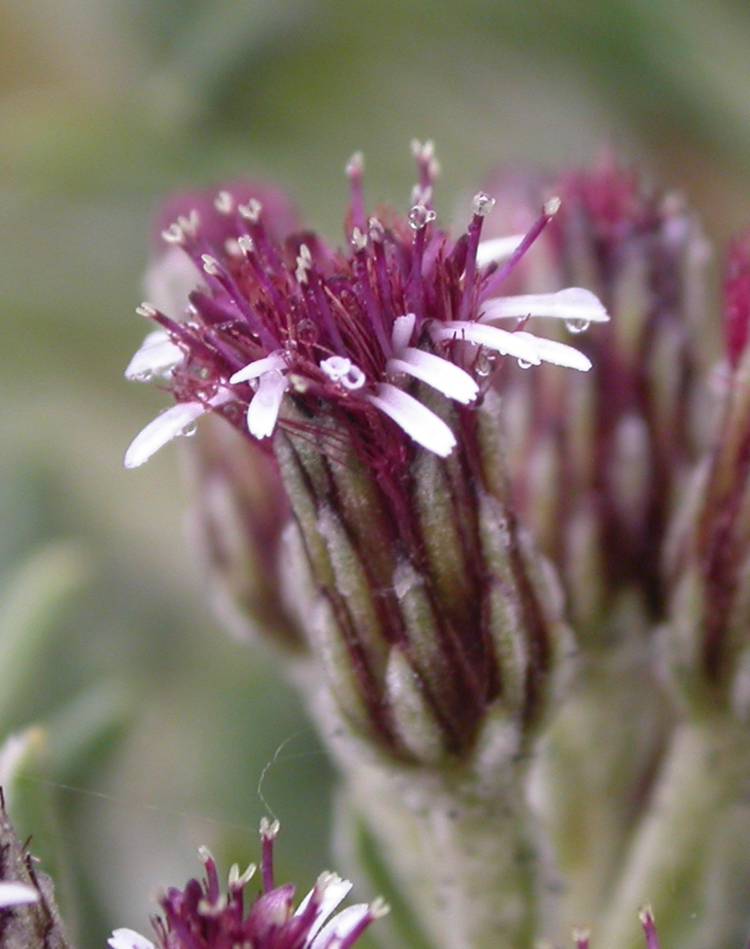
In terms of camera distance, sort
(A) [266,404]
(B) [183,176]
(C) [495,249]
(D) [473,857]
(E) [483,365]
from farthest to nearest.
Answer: (B) [183,176] < (D) [473,857] < (C) [495,249] < (E) [483,365] < (A) [266,404]

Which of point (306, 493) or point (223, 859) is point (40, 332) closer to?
point (223, 859)

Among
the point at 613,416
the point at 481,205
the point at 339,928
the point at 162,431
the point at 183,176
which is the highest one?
the point at 183,176

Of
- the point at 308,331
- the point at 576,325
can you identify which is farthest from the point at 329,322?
the point at 576,325

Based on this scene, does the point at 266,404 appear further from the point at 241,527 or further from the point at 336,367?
the point at 241,527

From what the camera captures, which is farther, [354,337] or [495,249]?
[495,249]

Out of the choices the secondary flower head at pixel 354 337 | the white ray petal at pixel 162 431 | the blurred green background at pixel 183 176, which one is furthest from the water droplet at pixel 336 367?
the blurred green background at pixel 183 176

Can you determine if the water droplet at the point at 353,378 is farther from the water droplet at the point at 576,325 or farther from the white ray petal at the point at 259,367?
the water droplet at the point at 576,325

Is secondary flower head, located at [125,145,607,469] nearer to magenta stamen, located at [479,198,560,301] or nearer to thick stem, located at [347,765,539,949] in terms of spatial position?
magenta stamen, located at [479,198,560,301]
